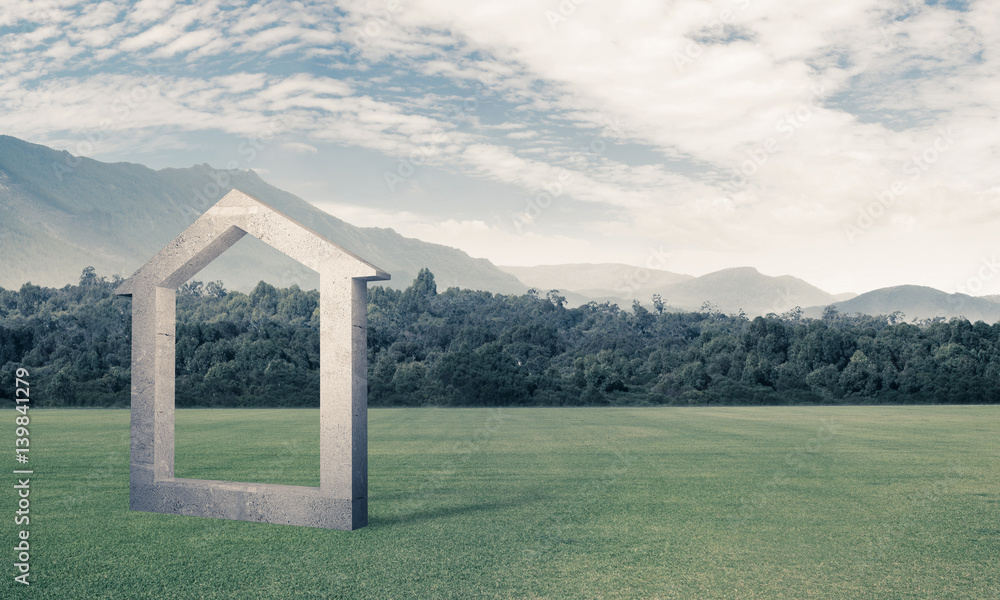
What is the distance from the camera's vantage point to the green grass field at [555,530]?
670 cm

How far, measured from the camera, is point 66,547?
786 centimetres

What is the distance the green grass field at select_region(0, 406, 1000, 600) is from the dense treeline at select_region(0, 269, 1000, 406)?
2998 cm

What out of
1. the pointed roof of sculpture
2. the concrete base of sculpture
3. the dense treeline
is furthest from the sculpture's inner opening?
the concrete base of sculpture

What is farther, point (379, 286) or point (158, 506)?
point (379, 286)

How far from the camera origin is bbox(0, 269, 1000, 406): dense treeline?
47.5 m

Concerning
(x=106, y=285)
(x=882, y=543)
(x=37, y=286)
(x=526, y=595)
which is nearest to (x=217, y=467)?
(x=526, y=595)

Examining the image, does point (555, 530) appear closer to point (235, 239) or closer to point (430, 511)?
point (430, 511)

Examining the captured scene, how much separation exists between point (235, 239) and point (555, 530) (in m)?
5.60

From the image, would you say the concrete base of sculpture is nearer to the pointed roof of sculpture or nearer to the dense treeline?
the pointed roof of sculpture

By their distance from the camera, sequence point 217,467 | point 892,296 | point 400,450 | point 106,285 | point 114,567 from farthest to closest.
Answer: point 892,296, point 106,285, point 400,450, point 217,467, point 114,567

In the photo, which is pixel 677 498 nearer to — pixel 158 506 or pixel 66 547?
pixel 158 506

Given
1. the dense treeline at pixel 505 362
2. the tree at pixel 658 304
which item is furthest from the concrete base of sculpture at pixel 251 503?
the tree at pixel 658 304

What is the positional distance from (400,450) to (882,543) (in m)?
11.7

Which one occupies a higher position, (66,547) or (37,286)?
(37,286)
